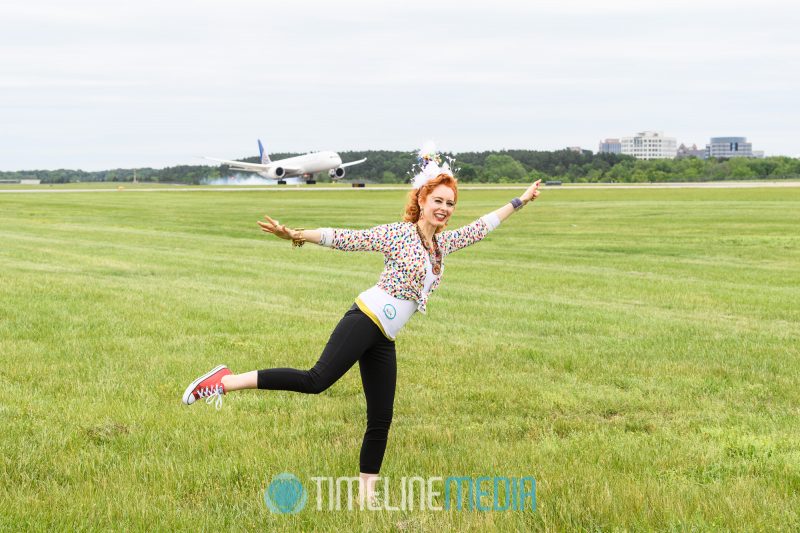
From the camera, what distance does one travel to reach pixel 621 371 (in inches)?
367

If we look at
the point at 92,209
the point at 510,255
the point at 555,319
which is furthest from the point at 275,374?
the point at 92,209

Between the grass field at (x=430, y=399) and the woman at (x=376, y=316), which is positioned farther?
the woman at (x=376, y=316)

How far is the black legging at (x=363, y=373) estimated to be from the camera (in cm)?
536

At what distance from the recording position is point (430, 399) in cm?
798

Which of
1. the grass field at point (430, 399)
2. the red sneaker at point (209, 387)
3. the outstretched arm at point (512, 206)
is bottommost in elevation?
the grass field at point (430, 399)

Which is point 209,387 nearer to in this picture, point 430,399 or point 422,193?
point 422,193

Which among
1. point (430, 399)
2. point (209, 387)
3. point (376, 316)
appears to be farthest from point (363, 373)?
point (430, 399)

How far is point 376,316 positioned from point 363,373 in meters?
0.47

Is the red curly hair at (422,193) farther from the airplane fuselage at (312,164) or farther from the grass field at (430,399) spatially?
the airplane fuselage at (312,164)

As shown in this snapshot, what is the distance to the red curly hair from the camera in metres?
5.56

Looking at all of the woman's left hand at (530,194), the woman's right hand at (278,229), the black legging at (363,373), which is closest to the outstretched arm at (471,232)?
the woman's left hand at (530,194)

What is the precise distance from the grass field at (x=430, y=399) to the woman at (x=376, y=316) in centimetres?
58

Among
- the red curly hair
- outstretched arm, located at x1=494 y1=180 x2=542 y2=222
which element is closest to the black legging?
the red curly hair

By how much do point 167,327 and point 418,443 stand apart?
5.92m
